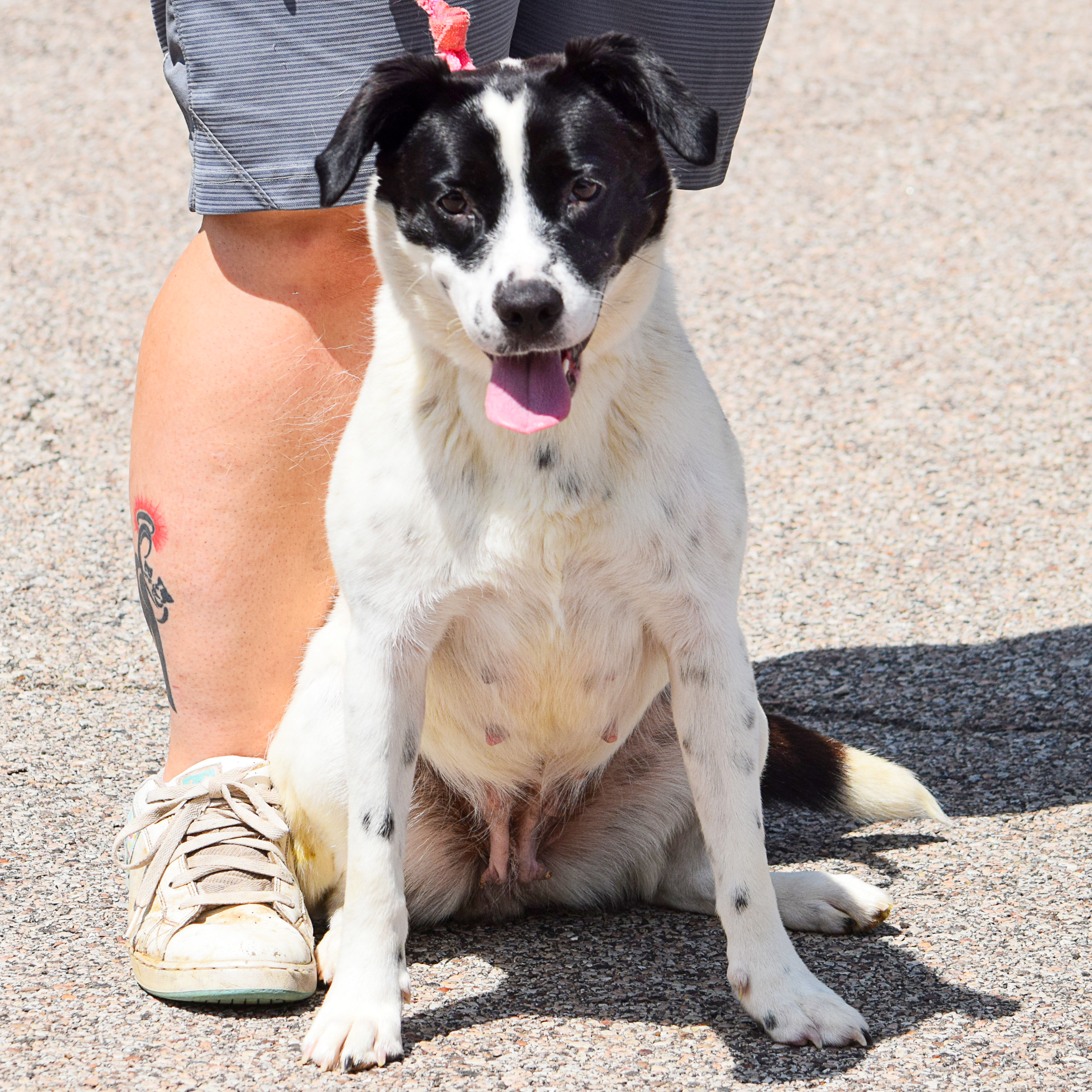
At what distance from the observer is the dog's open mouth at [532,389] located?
2086 mm

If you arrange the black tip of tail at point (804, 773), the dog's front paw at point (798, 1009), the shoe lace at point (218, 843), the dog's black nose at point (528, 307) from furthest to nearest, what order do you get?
the black tip of tail at point (804, 773)
the shoe lace at point (218, 843)
the dog's front paw at point (798, 1009)
the dog's black nose at point (528, 307)

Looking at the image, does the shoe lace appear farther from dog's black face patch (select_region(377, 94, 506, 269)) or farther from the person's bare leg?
dog's black face patch (select_region(377, 94, 506, 269))

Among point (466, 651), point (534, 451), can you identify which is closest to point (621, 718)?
point (466, 651)

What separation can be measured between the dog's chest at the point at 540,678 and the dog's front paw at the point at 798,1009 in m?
0.48

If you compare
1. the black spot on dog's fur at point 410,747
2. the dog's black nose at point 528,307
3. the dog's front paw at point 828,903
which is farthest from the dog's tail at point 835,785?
the dog's black nose at point 528,307

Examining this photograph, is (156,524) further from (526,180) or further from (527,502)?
(526,180)

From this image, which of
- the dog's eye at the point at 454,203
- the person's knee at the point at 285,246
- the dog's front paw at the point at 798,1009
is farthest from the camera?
the person's knee at the point at 285,246

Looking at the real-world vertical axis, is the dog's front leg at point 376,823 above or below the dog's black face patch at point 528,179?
below

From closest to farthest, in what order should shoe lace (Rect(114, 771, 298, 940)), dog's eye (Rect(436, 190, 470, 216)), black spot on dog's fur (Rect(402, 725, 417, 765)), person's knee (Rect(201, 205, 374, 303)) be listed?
dog's eye (Rect(436, 190, 470, 216)) → black spot on dog's fur (Rect(402, 725, 417, 765)) → shoe lace (Rect(114, 771, 298, 940)) → person's knee (Rect(201, 205, 374, 303))

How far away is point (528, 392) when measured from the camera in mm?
2111

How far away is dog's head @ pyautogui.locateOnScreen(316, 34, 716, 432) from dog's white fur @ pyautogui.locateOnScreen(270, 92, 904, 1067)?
8 centimetres

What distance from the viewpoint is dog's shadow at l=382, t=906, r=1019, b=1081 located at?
88.3 inches

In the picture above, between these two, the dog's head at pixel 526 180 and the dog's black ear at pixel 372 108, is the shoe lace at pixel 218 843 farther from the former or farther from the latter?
the dog's black ear at pixel 372 108

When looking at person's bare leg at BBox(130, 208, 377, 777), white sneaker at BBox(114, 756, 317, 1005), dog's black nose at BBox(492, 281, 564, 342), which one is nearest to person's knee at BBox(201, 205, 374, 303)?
person's bare leg at BBox(130, 208, 377, 777)
